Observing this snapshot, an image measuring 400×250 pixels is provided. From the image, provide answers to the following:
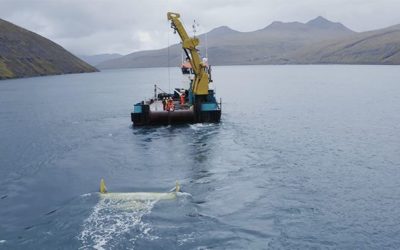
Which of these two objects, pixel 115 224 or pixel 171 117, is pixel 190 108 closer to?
pixel 171 117

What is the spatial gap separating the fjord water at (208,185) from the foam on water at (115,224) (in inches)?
2.4

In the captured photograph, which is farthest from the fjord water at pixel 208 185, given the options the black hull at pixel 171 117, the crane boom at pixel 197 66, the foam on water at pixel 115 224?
the crane boom at pixel 197 66

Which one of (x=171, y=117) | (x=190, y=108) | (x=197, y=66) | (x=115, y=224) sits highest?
(x=197, y=66)

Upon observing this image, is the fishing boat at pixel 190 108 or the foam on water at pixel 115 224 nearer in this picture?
the foam on water at pixel 115 224

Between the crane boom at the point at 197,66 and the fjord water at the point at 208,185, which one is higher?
the crane boom at the point at 197,66

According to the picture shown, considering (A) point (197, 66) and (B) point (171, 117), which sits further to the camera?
(A) point (197, 66)

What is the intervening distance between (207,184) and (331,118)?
133 ft

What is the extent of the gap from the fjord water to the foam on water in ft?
0.20

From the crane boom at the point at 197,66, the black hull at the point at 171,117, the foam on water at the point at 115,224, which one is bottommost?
the foam on water at the point at 115,224

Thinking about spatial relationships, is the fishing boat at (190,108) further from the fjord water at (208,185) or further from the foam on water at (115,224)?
the foam on water at (115,224)

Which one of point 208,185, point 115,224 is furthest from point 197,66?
point 115,224

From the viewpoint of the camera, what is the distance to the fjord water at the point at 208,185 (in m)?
22.0

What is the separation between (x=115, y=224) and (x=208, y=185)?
31.4 feet

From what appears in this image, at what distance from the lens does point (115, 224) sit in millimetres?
22766
